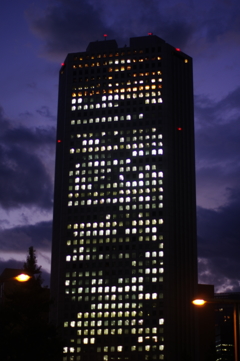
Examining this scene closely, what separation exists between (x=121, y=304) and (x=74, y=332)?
56.7ft

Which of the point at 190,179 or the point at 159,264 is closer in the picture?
the point at 159,264

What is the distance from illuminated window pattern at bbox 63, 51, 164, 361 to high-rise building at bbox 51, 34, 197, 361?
1.05ft

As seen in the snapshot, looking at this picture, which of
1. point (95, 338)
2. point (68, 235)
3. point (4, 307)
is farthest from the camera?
point (68, 235)

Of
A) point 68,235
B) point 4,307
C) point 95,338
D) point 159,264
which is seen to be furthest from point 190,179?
point 4,307

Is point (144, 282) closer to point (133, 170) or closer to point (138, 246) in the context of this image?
point (138, 246)

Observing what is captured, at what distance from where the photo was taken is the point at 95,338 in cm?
18038

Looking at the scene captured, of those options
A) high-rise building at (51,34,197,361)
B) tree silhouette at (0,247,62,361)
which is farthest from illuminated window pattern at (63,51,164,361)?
tree silhouette at (0,247,62,361)

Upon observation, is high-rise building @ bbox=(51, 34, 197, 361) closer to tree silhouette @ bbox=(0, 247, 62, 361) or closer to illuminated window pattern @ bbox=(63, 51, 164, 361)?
illuminated window pattern @ bbox=(63, 51, 164, 361)

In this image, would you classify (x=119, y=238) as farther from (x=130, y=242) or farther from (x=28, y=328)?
(x=28, y=328)

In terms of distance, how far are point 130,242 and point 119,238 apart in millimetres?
3961

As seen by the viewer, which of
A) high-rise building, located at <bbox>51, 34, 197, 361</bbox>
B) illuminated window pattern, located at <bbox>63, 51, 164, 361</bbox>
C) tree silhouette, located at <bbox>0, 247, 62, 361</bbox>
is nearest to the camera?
tree silhouette, located at <bbox>0, 247, 62, 361</bbox>

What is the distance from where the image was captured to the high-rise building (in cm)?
17962

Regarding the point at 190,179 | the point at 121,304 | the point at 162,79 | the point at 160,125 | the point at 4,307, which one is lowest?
the point at 4,307

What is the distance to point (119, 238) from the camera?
617ft
